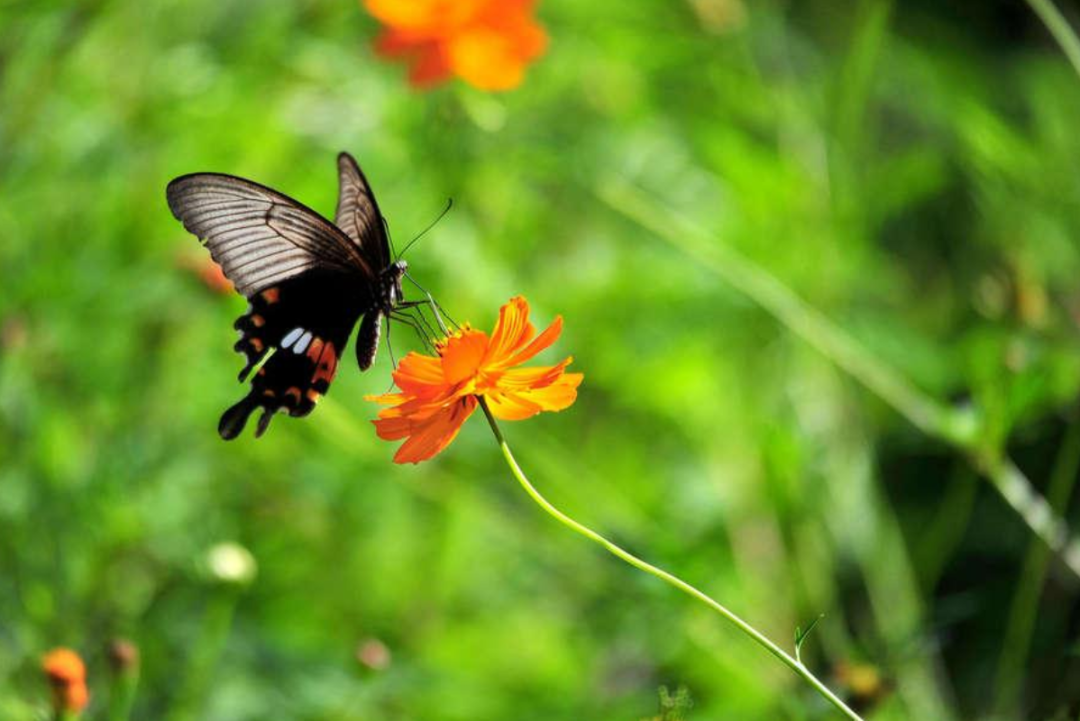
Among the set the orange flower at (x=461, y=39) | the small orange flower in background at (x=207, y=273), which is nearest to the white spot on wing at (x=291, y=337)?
the small orange flower in background at (x=207, y=273)

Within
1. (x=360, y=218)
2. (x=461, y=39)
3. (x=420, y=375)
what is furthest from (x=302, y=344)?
(x=461, y=39)

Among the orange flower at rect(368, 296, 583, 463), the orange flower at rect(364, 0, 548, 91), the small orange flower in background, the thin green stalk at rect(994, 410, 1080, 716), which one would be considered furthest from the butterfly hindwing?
the thin green stalk at rect(994, 410, 1080, 716)

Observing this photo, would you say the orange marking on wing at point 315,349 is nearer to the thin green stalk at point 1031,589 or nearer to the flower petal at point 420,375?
A: the flower petal at point 420,375

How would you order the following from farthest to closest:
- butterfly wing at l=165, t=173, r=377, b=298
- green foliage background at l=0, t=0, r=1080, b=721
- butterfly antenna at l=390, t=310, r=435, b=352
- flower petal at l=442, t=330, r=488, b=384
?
green foliage background at l=0, t=0, r=1080, b=721
butterfly antenna at l=390, t=310, r=435, b=352
butterfly wing at l=165, t=173, r=377, b=298
flower petal at l=442, t=330, r=488, b=384

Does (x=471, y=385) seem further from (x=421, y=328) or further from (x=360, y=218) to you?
(x=421, y=328)

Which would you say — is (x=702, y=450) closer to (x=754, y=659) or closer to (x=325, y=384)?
(x=754, y=659)

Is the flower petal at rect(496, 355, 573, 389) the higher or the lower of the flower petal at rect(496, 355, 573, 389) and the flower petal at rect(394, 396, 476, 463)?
the higher

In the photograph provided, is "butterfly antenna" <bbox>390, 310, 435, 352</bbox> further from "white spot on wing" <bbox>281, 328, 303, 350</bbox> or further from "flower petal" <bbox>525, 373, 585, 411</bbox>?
"flower petal" <bbox>525, 373, 585, 411</bbox>
